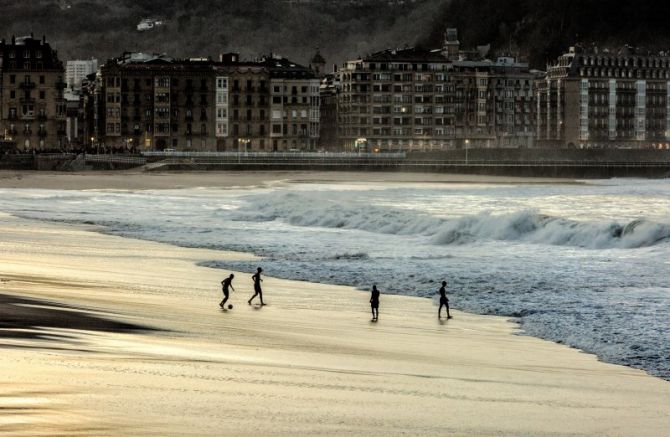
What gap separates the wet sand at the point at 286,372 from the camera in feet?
55.6

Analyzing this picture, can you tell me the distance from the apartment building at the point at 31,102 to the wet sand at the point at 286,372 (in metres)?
148

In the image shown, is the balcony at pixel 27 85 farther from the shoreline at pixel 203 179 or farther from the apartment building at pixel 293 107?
the apartment building at pixel 293 107

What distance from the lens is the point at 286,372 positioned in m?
20.3

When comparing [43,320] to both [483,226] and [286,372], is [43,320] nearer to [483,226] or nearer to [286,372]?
[286,372]

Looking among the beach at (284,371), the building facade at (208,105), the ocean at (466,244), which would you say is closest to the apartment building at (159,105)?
the building facade at (208,105)

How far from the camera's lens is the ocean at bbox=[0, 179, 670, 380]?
28.5m

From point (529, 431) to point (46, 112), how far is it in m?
165

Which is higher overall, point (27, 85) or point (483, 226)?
point (27, 85)

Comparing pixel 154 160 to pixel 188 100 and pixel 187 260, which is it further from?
pixel 187 260

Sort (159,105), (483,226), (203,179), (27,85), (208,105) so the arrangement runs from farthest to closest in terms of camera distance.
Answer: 1. (208,105)
2. (159,105)
3. (27,85)
4. (203,179)
5. (483,226)

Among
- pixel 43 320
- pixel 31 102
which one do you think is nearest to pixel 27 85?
A: pixel 31 102

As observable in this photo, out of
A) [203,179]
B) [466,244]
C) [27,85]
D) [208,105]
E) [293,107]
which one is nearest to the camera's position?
[466,244]

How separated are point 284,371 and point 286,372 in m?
0.09

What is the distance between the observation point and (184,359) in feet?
68.6
